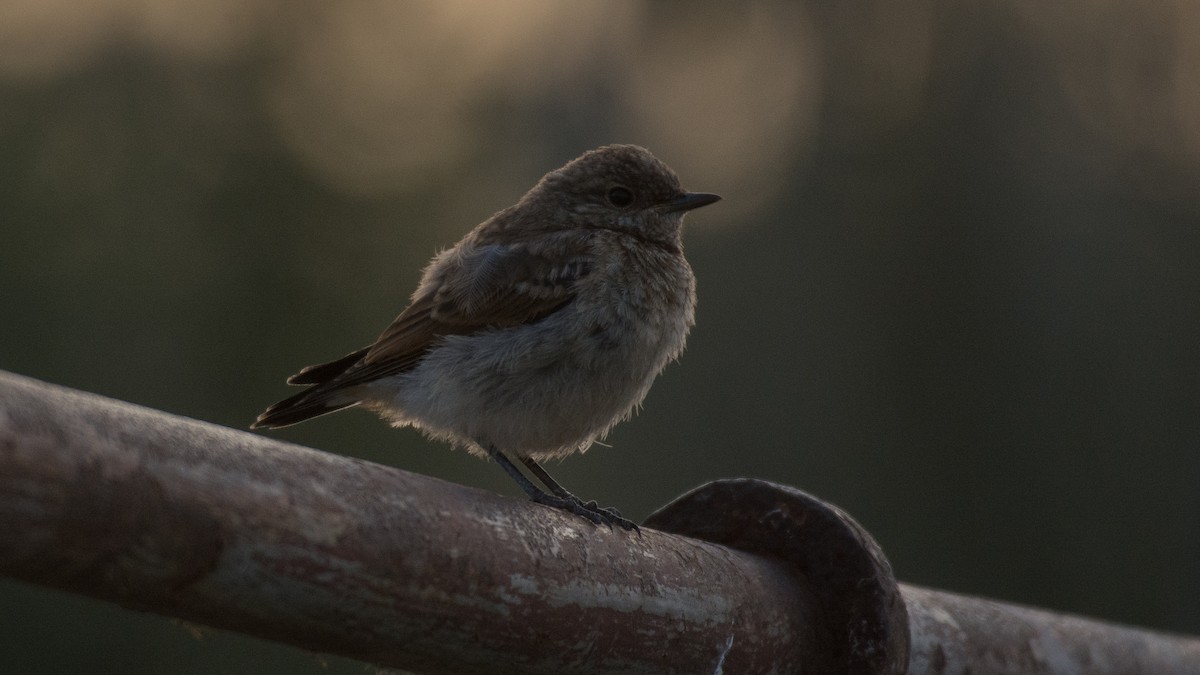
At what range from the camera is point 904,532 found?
16500 millimetres

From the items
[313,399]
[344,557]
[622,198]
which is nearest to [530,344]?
[313,399]

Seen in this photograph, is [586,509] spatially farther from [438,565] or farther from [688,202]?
[688,202]

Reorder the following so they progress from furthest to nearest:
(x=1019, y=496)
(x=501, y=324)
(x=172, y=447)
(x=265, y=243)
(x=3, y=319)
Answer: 1. (x=1019, y=496)
2. (x=265, y=243)
3. (x=3, y=319)
4. (x=501, y=324)
5. (x=172, y=447)

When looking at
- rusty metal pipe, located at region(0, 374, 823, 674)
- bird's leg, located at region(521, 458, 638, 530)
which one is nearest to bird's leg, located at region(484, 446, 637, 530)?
bird's leg, located at region(521, 458, 638, 530)

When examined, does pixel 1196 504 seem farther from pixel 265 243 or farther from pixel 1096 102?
pixel 265 243

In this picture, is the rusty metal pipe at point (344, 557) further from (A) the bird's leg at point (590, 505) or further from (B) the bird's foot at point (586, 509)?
(B) the bird's foot at point (586, 509)

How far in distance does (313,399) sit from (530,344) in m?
0.91

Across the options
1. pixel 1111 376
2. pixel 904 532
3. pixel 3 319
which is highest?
pixel 3 319

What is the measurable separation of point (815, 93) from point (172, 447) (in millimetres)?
24024

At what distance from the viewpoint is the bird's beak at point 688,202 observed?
519 centimetres

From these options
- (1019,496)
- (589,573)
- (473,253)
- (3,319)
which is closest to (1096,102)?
(1019,496)

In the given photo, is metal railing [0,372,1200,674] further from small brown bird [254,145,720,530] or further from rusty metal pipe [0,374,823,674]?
small brown bird [254,145,720,530]

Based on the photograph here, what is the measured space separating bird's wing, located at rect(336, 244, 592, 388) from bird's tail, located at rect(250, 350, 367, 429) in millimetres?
81

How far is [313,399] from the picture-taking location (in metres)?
4.54
